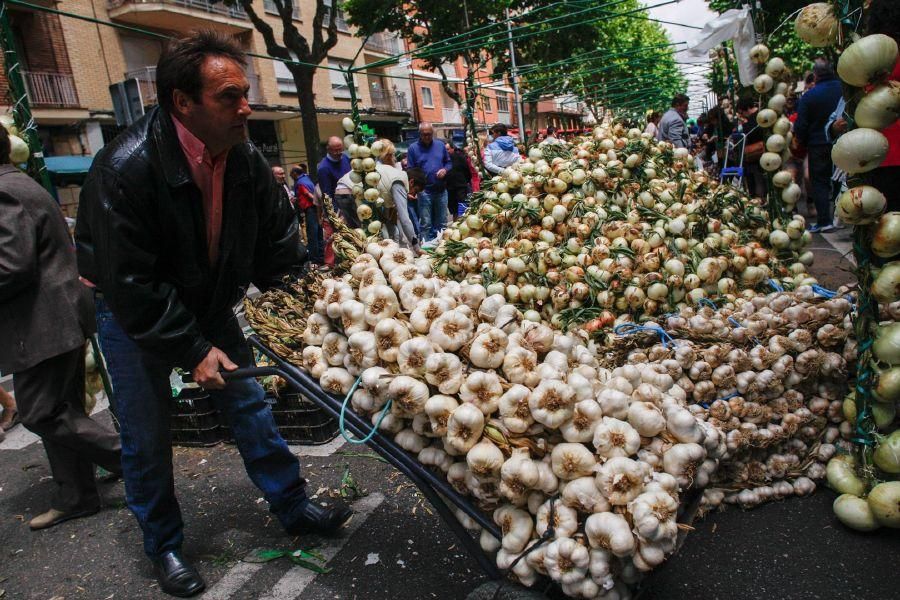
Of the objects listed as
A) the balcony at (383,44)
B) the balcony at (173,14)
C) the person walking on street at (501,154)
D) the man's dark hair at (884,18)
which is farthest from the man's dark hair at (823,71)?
the balcony at (383,44)

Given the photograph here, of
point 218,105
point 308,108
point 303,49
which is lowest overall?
point 218,105

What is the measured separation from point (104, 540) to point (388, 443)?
2.24 metres

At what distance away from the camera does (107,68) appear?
66.7ft

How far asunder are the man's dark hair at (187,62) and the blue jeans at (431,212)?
7843mm

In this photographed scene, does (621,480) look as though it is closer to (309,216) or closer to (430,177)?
(430,177)

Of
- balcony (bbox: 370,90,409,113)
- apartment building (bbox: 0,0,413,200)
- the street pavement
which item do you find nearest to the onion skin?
the street pavement

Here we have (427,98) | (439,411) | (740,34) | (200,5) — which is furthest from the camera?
(427,98)

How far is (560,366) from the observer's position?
1891 millimetres

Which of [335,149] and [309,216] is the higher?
Result: [335,149]

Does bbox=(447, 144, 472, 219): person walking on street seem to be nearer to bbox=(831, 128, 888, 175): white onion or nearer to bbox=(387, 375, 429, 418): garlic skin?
bbox=(831, 128, 888, 175): white onion

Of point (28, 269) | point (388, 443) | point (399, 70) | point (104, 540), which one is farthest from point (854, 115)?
point (399, 70)

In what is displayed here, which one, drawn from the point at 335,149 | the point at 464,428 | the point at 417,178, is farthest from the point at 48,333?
the point at 335,149

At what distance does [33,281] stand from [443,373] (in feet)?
8.17

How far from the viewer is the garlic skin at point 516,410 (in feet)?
5.71
